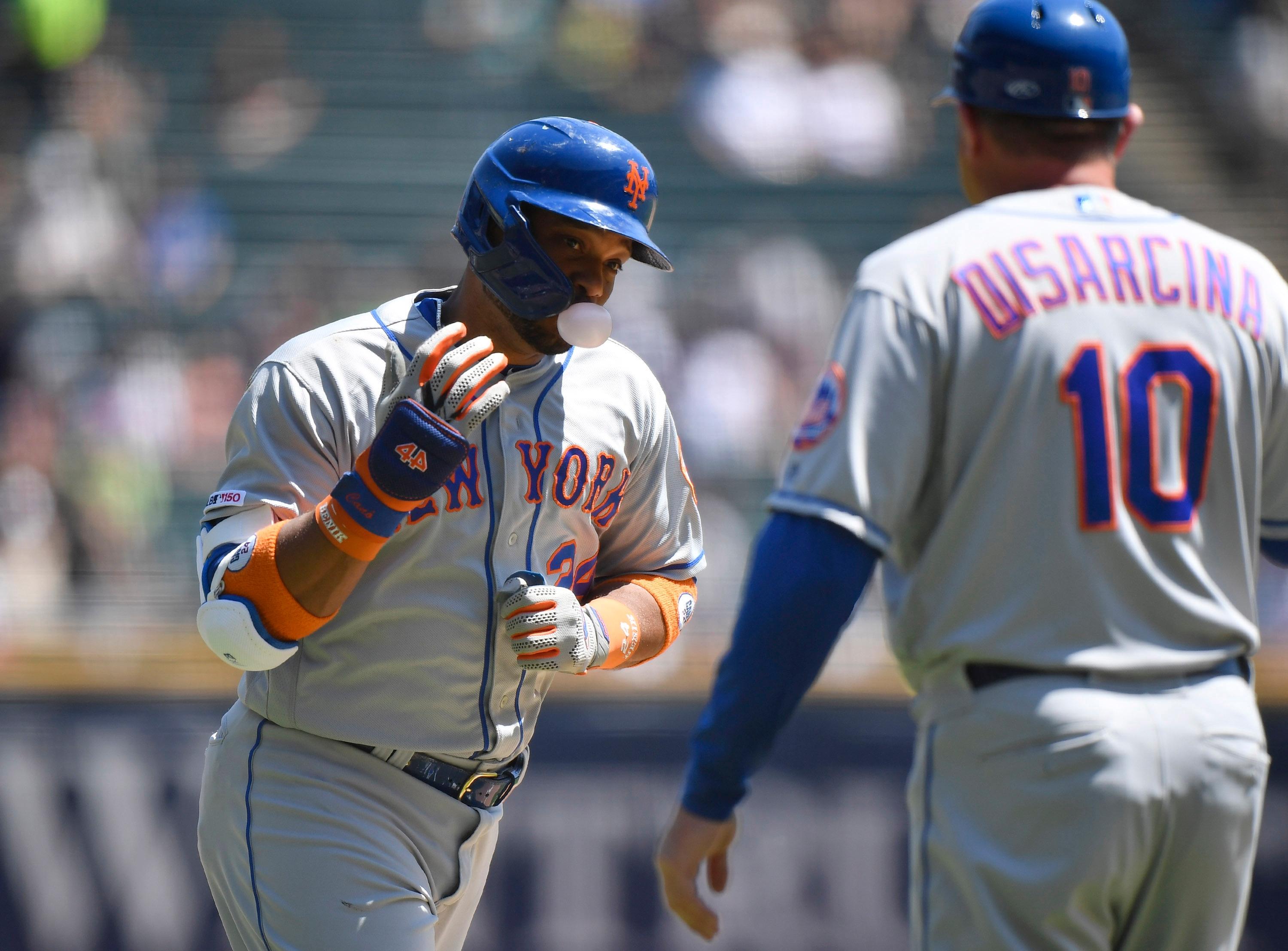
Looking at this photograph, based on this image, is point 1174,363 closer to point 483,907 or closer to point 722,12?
point 483,907

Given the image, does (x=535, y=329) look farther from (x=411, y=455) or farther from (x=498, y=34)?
(x=498, y=34)

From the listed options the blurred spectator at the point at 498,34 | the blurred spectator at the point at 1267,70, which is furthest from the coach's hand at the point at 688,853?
the blurred spectator at the point at 1267,70

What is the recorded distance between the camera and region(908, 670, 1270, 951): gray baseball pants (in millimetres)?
2012

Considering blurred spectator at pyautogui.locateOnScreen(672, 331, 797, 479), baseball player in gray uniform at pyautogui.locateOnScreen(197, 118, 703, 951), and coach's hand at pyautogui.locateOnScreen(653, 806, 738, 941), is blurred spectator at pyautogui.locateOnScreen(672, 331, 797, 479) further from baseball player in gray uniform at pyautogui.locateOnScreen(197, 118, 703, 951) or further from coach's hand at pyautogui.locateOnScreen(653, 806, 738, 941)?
coach's hand at pyautogui.locateOnScreen(653, 806, 738, 941)

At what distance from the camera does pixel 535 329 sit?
2.87 m

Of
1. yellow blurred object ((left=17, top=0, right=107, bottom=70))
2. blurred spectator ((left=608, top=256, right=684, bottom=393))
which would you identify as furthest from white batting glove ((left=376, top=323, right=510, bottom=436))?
yellow blurred object ((left=17, top=0, right=107, bottom=70))

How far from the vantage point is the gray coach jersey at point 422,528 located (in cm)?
270

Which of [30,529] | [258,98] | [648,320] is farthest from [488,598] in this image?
[258,98]

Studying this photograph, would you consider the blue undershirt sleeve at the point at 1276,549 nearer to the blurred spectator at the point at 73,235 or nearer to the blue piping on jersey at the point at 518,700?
the blue piping on jersey at the point at 518,700

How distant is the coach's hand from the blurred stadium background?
3.75 metres

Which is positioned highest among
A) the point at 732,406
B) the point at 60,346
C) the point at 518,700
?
the point at 518,700

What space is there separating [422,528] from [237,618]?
1.25 ft

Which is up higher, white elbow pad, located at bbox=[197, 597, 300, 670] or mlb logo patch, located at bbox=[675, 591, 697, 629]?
white elbow pad, located at bbox=[197, 597, 300, 670]

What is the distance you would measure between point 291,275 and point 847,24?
4.23 meters
